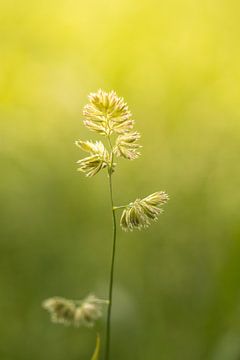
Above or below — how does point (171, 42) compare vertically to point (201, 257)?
above

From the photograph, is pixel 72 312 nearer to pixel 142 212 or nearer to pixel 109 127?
pixel 142 212

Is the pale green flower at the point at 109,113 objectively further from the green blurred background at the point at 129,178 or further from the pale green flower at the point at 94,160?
the green blurred background at the point at 129,178

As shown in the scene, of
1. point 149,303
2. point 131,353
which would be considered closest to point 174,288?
point 149,303

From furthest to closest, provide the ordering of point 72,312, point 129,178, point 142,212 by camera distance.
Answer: point 129,178 < point 142,212 < point 72,312

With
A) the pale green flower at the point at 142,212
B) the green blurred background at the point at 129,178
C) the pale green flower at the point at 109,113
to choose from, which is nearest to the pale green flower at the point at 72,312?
the pale green flower at the point at 142,212

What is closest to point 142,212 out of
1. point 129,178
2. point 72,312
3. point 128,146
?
point 128,146

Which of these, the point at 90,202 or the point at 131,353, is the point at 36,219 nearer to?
the point at 90,202

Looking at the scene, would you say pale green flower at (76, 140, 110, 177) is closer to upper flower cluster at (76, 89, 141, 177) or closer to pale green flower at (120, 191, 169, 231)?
upper flower cluster at (76, 89, 141, 177)
